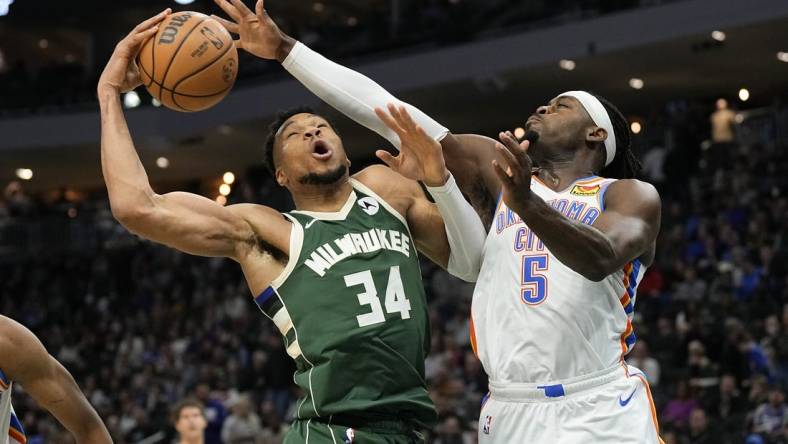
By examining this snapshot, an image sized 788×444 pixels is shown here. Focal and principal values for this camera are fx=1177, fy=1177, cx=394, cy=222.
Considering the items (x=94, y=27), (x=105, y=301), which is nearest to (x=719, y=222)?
(x=105, y=301)

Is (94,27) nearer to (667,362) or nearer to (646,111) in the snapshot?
(646,111)

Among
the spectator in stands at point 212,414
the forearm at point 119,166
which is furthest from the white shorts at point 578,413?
the spectator in stands at point 212,414

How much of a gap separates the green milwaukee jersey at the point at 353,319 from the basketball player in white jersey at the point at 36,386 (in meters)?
0.91

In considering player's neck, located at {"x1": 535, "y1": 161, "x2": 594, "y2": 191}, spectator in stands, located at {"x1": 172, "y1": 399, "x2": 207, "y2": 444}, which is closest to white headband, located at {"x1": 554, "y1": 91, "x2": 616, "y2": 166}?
player's neck, located at {"x1": 535, "y1": 161, "x2": 594, "y2": 191}

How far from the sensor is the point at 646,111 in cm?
2353

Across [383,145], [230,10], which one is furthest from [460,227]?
[383,145]

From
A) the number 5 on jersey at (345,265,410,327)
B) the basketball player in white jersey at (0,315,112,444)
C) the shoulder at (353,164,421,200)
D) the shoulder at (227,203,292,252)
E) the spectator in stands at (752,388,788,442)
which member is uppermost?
the shoulder at (353,164,421,200)

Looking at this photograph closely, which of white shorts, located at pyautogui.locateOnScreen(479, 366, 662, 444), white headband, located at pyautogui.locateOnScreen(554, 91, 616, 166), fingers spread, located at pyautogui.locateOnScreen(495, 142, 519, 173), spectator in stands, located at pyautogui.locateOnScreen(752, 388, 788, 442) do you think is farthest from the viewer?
spectator in stands, located at pyautogui.locateOnScreen(752, 388, 788, 442)

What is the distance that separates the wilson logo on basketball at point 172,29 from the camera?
15.3ft

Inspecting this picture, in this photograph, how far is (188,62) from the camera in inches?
185

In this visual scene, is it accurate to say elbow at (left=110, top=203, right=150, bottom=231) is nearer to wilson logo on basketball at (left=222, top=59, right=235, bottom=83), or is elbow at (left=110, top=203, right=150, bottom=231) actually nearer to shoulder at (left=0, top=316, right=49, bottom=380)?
shoulder at (left=0, top=316, right=49, bottom=380)

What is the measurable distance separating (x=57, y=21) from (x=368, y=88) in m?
26.6

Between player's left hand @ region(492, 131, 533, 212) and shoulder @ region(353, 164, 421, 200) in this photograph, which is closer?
player's left hand @ region(492, 131, 533, 212)

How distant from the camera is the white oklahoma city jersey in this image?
4.23 meters
